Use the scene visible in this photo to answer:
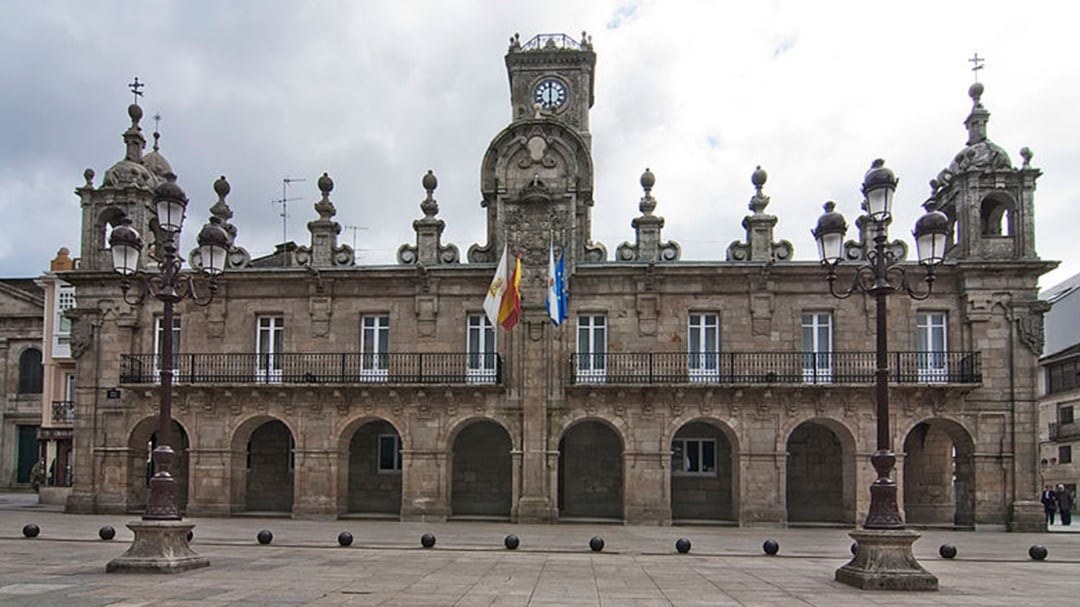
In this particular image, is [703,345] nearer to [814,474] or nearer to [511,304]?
[814,474]

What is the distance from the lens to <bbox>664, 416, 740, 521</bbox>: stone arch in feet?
97.0

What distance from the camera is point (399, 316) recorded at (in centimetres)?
2983

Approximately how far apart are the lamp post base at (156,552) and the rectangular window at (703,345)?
16826 millimetres

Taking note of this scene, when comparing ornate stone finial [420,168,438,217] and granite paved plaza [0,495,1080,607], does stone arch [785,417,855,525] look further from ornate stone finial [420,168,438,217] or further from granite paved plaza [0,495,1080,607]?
ornate stone finial [420,168,438,217]

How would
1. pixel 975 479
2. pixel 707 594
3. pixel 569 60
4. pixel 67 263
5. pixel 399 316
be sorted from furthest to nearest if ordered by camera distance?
pixel 67 263 → pixel 569 60 → pixel 399 316 → pixel 975 479 → pixel 707 594

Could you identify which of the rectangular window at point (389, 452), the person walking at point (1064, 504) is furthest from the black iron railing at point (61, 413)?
the person walking at point (1064, 504)

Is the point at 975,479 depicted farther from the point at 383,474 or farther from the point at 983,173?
the point at 383,474

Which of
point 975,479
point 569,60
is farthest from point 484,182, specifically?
point 975,479

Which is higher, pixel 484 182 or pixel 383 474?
pixel 484 182

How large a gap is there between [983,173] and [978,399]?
6497mm

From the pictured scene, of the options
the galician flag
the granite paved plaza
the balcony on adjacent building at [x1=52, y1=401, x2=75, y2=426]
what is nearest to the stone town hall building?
the galician flag

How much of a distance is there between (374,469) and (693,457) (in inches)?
389

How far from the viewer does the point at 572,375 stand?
28.5 m

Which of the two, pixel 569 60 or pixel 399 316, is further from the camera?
pixel 569 60
